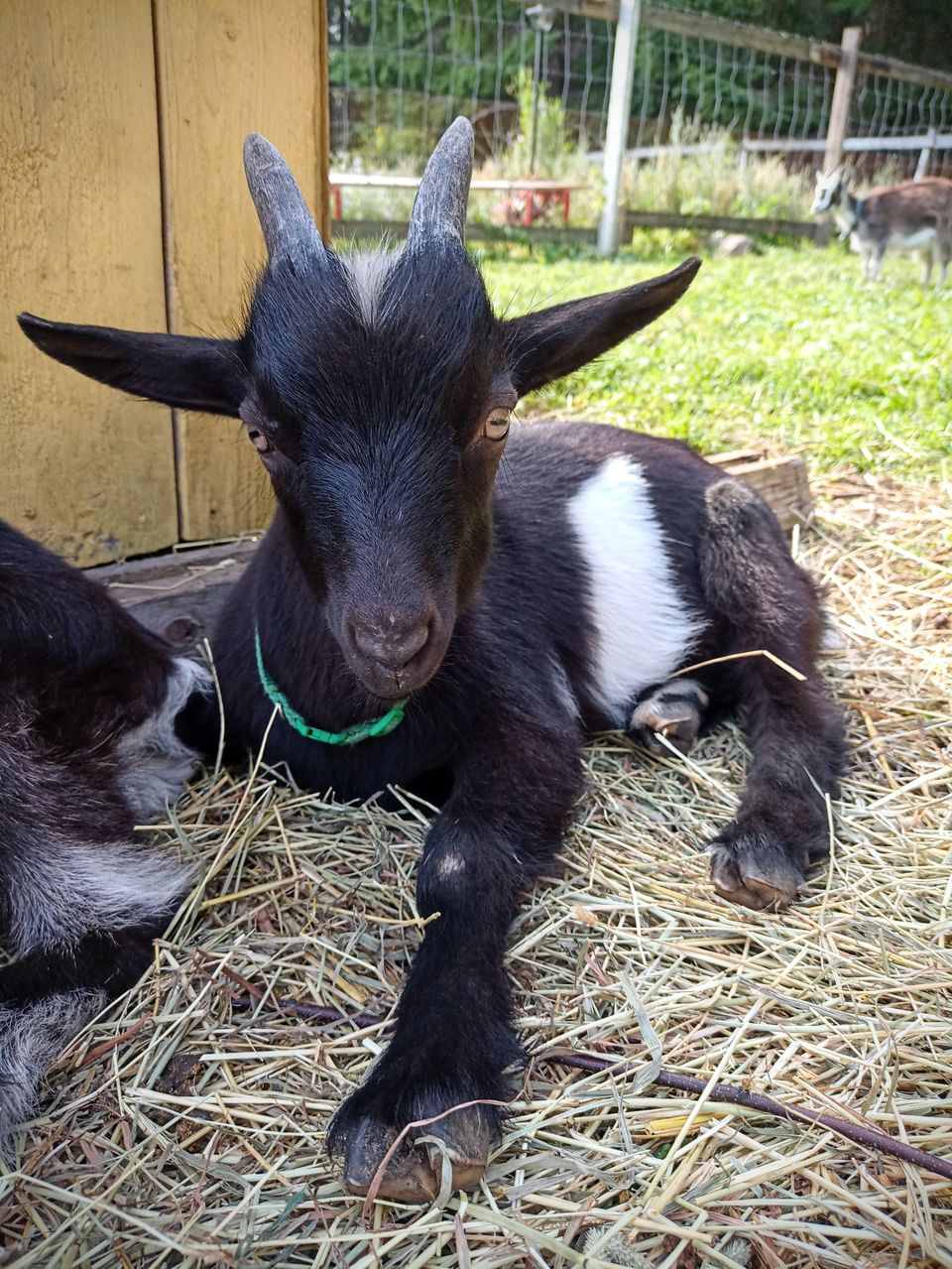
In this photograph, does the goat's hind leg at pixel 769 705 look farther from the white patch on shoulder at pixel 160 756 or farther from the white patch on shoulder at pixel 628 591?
the white patch on shoulder at pixel 160 756

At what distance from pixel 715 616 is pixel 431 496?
156 centimetres

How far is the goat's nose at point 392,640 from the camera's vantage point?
1714 mm

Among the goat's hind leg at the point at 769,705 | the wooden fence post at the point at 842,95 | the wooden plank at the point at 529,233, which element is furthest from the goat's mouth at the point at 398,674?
the wooden fence post at the point at 842,95

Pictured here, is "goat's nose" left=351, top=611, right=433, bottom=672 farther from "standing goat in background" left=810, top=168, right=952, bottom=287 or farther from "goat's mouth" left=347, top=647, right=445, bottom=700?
"standing goat in background" left=810, top=168, right=952, bottom=287

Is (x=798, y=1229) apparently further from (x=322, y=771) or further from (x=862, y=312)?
(x=862, y=312)

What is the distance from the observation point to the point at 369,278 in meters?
1.92

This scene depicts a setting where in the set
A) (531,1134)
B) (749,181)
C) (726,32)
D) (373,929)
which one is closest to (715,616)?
(373,929)

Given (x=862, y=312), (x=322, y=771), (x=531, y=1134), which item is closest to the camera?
(x=531, y=1134)

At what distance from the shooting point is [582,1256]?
137 centimetres

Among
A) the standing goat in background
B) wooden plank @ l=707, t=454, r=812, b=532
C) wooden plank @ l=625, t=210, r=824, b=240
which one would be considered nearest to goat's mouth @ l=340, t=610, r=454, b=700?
wooden plank @ l=707, t=454, r=812, b=532

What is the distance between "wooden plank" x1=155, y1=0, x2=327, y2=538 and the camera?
9.81 ft

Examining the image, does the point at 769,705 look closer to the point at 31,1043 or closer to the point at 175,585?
the point at 175,585

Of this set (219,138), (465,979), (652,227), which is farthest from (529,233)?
(465,979)

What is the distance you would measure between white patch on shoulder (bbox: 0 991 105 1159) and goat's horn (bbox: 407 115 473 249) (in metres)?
1.62
